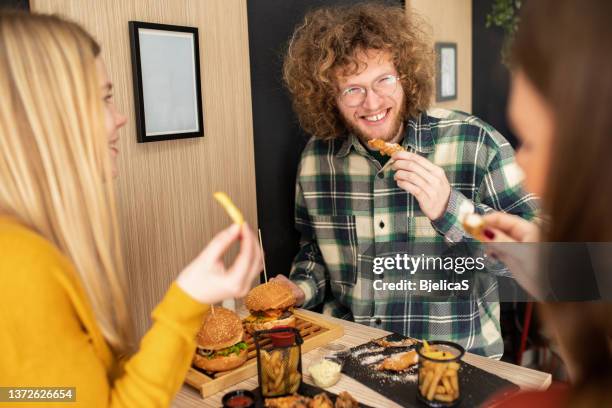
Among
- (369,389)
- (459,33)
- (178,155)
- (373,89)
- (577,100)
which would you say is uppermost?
(459,33)

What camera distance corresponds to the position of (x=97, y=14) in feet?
5.75

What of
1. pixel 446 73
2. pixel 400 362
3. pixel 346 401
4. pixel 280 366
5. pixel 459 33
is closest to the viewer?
pixel 346 401

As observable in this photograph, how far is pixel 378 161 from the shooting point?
2332 millimetres

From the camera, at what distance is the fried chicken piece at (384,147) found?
2.13 metres

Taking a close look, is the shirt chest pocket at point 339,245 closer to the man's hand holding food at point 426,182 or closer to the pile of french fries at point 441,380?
the man's hand holding food at point 426,182

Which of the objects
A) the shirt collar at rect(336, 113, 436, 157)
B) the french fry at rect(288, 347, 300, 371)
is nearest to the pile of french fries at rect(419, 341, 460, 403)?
the french fry at rect(288, 347, 300, 371)

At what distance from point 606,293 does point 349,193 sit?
1.64 meters

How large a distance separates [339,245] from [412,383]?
0.92 metres

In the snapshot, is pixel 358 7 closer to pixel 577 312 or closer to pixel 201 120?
pixel 201 120

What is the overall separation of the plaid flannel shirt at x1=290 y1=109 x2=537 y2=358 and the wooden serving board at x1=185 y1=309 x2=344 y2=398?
31cm

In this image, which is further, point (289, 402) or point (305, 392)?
point (305, 392)

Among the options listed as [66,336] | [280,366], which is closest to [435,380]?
[280,366]

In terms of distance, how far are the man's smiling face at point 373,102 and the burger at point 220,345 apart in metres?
0.98

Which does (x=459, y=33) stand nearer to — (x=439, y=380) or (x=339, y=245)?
(x=339, y=245)
